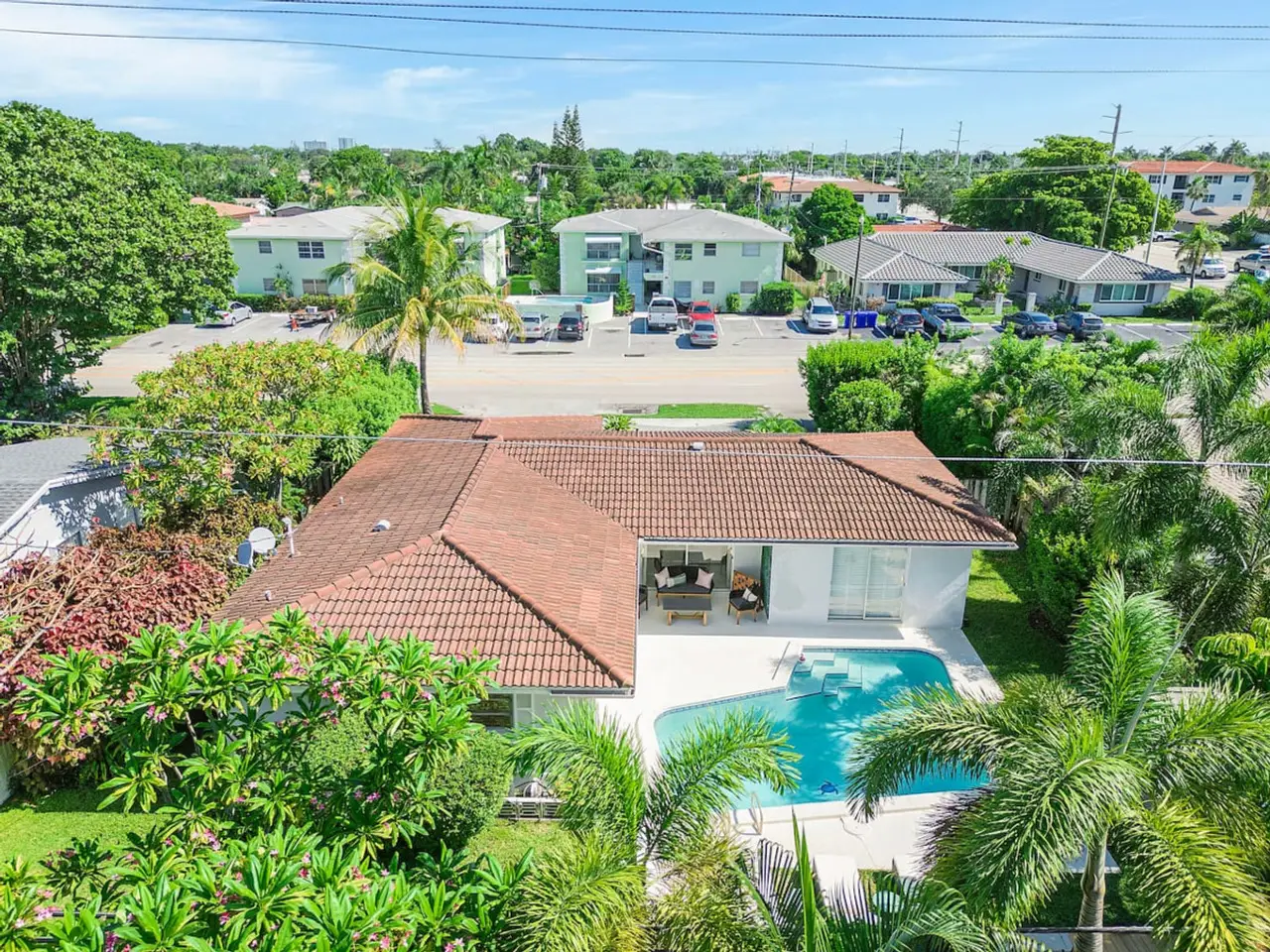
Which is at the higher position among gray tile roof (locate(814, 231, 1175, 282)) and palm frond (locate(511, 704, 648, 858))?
gray tile roof (locate(814, 231, 1175, 282))

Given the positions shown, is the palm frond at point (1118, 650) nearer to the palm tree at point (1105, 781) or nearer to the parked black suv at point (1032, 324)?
the palm tree at point (1105, 781)

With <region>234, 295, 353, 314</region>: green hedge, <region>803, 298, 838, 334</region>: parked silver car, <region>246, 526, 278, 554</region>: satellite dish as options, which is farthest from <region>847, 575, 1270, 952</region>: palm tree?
<region>234, 295, 353, 314</region>: green hedge

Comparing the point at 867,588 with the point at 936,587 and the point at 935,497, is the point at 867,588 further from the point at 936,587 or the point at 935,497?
the point at 935,497

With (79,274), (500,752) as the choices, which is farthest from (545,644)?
(79,274)

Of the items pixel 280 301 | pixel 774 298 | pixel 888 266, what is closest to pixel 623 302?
pixel 774 298

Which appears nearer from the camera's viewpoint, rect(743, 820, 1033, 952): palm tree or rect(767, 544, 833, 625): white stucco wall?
rect(743, 820, 1033, 952): palm tree

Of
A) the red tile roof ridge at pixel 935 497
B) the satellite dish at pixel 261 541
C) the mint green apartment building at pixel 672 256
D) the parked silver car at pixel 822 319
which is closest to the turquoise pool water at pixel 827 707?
the red tile roof ridge at pixel 935 497

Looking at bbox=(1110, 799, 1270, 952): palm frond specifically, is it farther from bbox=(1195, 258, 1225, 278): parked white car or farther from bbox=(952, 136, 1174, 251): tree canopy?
bbox=(1195, 258, 1225, 278): parked white car
